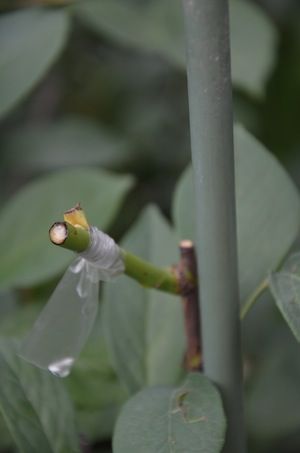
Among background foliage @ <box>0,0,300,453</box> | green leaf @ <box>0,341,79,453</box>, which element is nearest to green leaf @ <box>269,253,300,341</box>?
background foliage @ <box>0,0,300,453</box>

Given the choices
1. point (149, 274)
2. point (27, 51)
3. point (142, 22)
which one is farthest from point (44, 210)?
point (149, 274)

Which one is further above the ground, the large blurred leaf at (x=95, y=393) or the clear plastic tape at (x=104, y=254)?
the clear plastic tape at (x=104, y=254)

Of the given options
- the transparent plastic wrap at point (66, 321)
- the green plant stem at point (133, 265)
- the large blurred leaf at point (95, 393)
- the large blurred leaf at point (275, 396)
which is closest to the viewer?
the green plant stem at point (133, 265)

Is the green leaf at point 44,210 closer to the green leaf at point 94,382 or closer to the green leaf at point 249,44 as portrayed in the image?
the green leaf at point 94,382

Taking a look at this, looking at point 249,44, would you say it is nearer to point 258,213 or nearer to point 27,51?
point 27,51

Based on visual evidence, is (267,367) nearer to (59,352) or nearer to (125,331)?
(125,331)

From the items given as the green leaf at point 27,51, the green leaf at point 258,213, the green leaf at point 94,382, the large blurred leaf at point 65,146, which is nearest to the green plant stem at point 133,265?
the green leaf at point 258,213

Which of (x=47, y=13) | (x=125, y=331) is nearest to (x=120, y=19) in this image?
(x=47, y=13)
